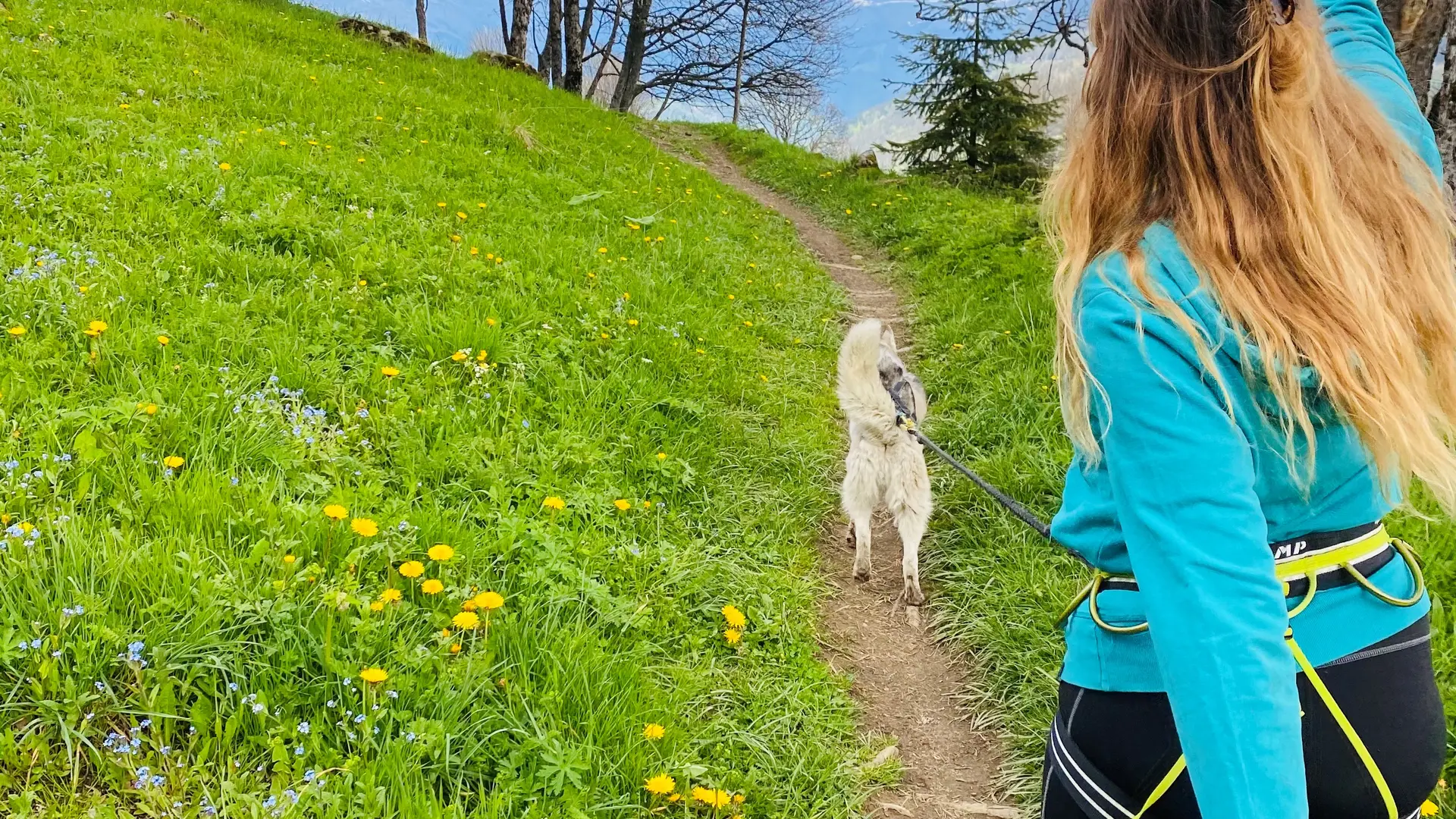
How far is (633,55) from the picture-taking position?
21203mm

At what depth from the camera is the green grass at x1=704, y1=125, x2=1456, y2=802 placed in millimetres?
3434

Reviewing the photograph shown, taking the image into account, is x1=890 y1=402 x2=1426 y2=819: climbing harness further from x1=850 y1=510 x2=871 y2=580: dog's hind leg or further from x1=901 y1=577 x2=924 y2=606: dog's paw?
x1=850 y1=510 x2=871 y2=580: dog's hind leg

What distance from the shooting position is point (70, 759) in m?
1.92

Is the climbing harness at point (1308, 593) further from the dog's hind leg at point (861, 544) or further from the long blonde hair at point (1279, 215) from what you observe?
the dog's hind leg at point (861, 544)

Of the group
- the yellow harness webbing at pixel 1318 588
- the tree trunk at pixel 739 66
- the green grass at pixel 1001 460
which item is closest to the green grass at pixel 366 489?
the green grass at pixel 1001 460

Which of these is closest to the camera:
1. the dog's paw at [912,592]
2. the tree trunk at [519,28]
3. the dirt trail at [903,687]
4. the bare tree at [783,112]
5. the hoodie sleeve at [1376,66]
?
the hoodie sleeve at [1376,66]

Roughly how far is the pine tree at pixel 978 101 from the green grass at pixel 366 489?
8907mm

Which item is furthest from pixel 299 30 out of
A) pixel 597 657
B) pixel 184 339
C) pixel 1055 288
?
pixel 1055 288

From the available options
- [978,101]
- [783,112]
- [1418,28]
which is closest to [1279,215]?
[1418,28]

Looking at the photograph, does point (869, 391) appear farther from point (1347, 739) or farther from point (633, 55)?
point (633, 55)

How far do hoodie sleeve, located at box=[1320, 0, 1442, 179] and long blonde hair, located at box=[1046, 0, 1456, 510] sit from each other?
0.20 m

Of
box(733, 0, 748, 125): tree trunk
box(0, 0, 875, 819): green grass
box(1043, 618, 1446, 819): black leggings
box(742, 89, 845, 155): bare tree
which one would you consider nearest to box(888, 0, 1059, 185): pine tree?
box(742, 89, 845, 155): bare tree

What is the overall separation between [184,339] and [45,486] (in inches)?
52.0

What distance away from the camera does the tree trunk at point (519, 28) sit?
58.1ft
